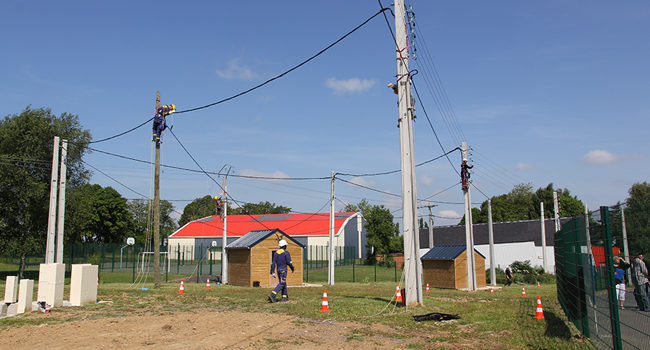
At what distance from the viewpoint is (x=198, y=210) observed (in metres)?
112

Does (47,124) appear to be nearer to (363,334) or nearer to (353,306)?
(353,306)

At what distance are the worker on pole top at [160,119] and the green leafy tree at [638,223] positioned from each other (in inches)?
833

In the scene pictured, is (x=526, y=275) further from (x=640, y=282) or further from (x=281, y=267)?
(x=640, y=282)

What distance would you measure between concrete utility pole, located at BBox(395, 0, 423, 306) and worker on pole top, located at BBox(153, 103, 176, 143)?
42.1 feet

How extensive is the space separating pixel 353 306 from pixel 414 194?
3.62m

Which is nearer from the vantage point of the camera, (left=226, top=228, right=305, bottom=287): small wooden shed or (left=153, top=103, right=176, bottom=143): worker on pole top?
(left=153, top=103, right=176, bottom=143): worker on pole top

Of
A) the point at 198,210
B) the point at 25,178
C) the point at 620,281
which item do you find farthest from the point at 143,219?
the point at 620,281

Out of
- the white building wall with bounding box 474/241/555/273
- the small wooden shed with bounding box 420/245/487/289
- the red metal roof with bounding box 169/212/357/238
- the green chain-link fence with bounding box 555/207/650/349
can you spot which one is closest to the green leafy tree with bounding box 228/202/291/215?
the red metal roof with bounding box 169/212/357/238

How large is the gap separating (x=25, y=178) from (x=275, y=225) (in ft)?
136

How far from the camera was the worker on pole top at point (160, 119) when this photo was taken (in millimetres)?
23812

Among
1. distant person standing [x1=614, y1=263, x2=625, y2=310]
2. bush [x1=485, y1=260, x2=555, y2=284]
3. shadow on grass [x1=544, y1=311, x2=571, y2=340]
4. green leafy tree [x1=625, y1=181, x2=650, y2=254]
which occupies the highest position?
green leafy tree [x1=625, y1=181, x2=650, y2=254]

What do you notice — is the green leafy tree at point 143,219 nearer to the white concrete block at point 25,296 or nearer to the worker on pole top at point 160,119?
the worker on pole top at point 160,119

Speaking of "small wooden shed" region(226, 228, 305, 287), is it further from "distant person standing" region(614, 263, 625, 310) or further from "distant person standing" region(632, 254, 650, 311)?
"distant person standing" region(632, 254, 650, 311)

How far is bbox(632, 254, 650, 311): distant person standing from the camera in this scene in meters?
5.90
